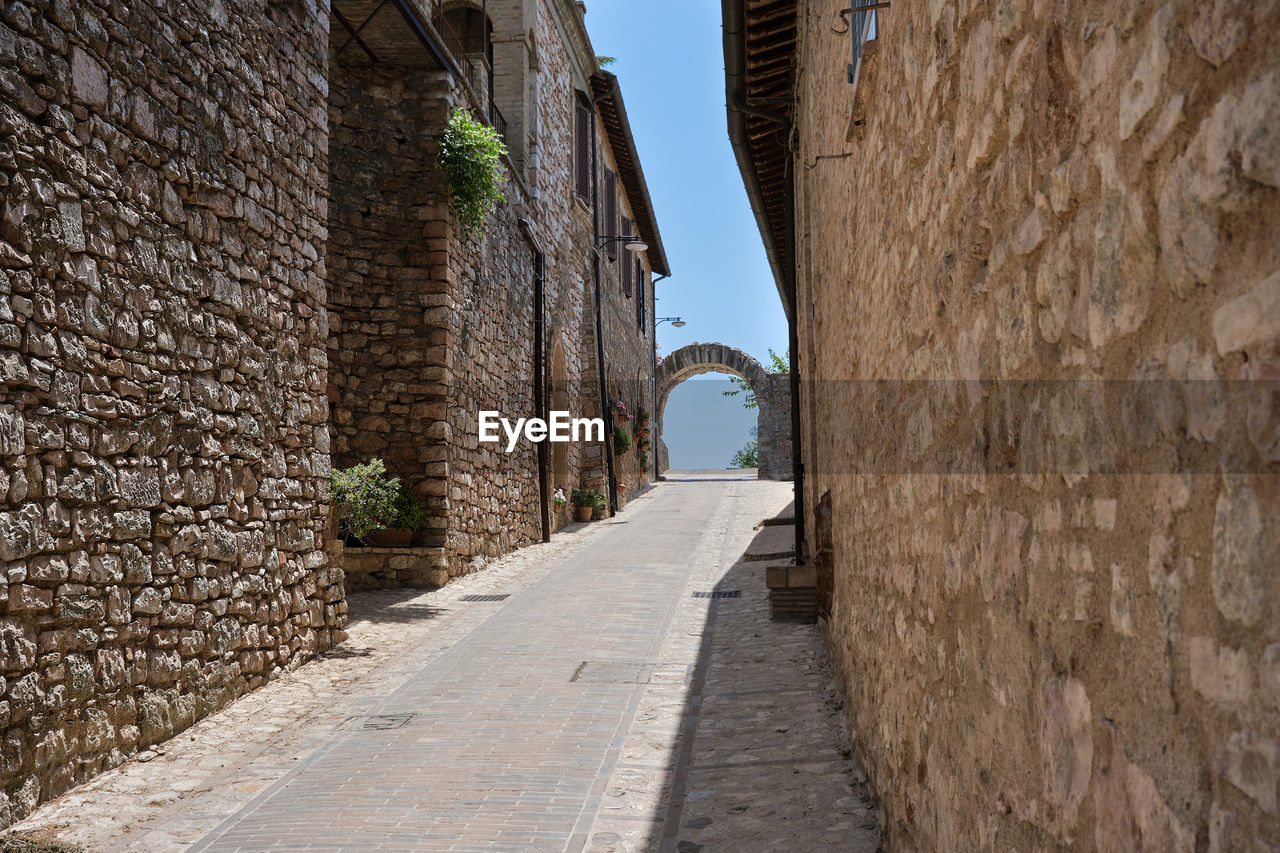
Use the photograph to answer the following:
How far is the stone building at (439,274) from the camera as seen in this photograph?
10.1m

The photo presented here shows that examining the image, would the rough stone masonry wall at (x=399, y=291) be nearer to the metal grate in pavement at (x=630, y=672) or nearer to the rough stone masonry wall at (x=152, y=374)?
the rough stone masonry wall at (x=152, y=374)

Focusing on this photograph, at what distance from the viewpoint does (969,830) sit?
7.18 feet

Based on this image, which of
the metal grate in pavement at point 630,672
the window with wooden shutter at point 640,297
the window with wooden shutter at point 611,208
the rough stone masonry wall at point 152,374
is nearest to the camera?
the rough stone masonry wall at point 152,374

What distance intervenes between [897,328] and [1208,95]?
2136 mm

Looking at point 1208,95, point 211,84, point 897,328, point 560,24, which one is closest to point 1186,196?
point 1208,95

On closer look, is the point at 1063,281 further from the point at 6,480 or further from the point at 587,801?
the point at 6,480

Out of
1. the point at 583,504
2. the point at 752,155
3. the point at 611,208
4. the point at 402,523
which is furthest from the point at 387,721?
the point at 611,208

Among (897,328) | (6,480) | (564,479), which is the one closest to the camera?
(897,328)

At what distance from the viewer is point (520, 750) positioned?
4.87 m

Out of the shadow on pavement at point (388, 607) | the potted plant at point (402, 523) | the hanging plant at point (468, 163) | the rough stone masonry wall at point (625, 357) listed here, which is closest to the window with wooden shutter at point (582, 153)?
the rough stone masonry wall at point (625, 357)

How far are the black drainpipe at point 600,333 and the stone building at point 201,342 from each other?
7.15 m

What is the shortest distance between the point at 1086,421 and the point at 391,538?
919cm

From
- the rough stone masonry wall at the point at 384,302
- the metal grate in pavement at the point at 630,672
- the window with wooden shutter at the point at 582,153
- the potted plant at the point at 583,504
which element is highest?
the window with wooden shutter at the point at 582,153

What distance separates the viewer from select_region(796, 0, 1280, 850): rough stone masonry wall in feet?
3.37
